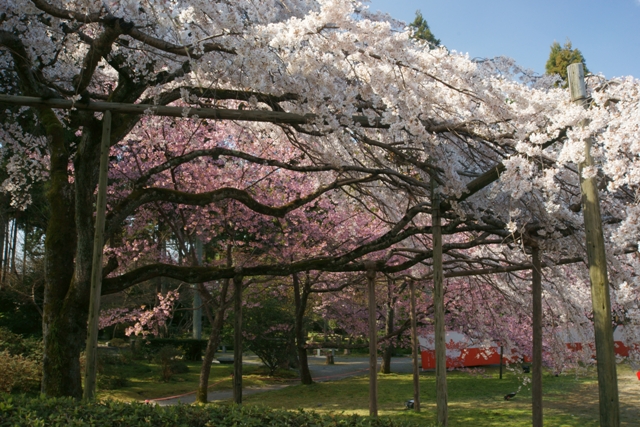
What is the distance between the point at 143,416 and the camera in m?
4.02

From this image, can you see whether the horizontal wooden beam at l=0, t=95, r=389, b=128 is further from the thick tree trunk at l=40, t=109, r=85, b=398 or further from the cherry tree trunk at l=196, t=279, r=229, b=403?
the cherry tree trunk at l=196, t=279, r=229, b=403

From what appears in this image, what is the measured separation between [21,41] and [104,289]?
307 centimetres

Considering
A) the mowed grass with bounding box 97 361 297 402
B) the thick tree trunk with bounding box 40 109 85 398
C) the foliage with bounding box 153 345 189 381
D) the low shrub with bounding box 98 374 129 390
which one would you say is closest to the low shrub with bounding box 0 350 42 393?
the mowed grass with bounding box 97 361 297 402

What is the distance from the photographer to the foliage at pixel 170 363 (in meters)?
15.2

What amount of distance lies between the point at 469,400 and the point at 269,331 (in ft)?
20.9

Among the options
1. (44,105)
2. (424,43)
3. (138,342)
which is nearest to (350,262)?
(424,43)

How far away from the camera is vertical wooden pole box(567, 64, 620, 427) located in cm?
463

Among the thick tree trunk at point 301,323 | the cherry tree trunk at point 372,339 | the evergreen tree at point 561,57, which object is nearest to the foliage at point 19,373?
the thick tree trunk at point 301,323

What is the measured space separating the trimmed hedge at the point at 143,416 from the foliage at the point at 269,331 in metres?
11.4

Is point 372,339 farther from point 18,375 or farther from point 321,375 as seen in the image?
point 321,375

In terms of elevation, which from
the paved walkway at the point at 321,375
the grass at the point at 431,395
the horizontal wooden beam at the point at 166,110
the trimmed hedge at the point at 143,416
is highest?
the horizontal wooden beam at the point at 166,110

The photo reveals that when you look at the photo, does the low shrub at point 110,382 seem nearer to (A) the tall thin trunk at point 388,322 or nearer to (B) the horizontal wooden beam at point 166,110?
(A) the tall thin trunk at point 388,322

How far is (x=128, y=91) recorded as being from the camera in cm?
675

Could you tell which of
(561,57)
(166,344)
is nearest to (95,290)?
(166,344)
